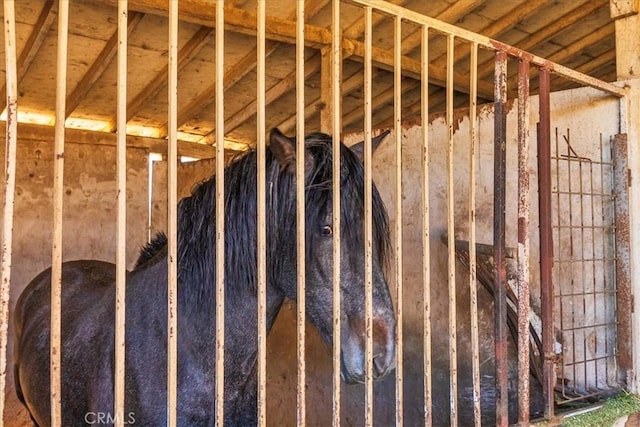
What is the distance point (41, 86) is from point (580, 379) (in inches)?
154

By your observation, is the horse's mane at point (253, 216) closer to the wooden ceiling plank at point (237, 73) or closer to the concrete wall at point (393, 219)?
the concrete wall at point (393, 219)

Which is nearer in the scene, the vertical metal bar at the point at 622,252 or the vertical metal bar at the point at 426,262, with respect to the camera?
the vertical metal bar at the point at 426,262

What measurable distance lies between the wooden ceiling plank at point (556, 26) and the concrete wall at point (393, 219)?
1.83m

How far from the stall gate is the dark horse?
79mm

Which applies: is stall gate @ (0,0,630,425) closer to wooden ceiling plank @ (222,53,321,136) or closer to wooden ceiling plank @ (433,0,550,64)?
wooden ceiling plank @ (222,53,321,136)

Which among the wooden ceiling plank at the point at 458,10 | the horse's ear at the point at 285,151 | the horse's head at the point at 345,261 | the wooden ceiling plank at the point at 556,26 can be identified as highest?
the wooden ceiling plank at the point at 556,26

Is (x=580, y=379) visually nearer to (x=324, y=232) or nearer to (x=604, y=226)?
(x=604, y=226)

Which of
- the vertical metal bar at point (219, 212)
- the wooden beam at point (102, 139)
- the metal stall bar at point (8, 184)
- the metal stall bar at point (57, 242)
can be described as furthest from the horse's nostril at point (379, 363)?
the wooden beam at point (102, 139)

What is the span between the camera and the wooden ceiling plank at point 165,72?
324 centimetres

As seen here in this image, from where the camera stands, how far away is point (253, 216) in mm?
1606

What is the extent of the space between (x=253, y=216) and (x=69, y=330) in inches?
42.1

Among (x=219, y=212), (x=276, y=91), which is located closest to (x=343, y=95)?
(x=276, y=91)

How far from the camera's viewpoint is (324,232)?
5.16ft

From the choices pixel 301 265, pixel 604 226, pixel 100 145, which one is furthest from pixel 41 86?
pixel 604 226
